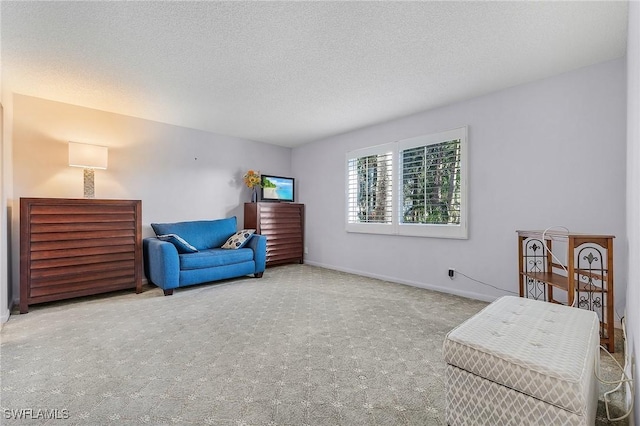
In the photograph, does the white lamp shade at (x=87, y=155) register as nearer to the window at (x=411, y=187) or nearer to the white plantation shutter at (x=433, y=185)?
the window at (x=411, y=187)

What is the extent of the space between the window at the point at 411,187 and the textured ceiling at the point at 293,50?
61 centimetres

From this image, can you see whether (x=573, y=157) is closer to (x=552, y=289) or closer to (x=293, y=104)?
(x=552, y=289)

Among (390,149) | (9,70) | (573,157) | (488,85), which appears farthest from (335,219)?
(9,70)

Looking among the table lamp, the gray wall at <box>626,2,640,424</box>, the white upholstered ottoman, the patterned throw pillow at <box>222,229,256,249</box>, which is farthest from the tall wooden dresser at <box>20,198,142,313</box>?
the gray wall at <box>626,2,640,424</box>

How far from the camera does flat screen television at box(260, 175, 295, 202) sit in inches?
214

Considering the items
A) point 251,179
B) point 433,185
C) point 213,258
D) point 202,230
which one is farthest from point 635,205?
point 251,179

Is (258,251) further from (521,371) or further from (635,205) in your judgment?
(635,205)

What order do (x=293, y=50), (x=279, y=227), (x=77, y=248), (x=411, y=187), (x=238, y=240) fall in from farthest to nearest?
(x=279, y=227) → (x=238, y=240) → (x=411, y=187) → (x=77, y=248) → (x=293, y=50)

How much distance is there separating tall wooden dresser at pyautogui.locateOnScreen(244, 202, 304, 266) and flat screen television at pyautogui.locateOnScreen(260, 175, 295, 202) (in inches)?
11.2

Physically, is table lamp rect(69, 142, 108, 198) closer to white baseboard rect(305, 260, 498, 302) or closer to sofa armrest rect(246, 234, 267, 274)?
sofa armrest rect(246, 234, 267, 274)

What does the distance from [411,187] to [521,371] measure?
10.5 ft

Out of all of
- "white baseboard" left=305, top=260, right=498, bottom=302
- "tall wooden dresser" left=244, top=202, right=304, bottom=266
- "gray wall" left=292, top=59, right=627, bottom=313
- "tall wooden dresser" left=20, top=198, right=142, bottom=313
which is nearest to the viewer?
"gray wall" left=292, top=59, right=627, bottom=313

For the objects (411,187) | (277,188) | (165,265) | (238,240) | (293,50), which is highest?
(293,50)

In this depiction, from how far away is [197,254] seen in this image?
3898mm
